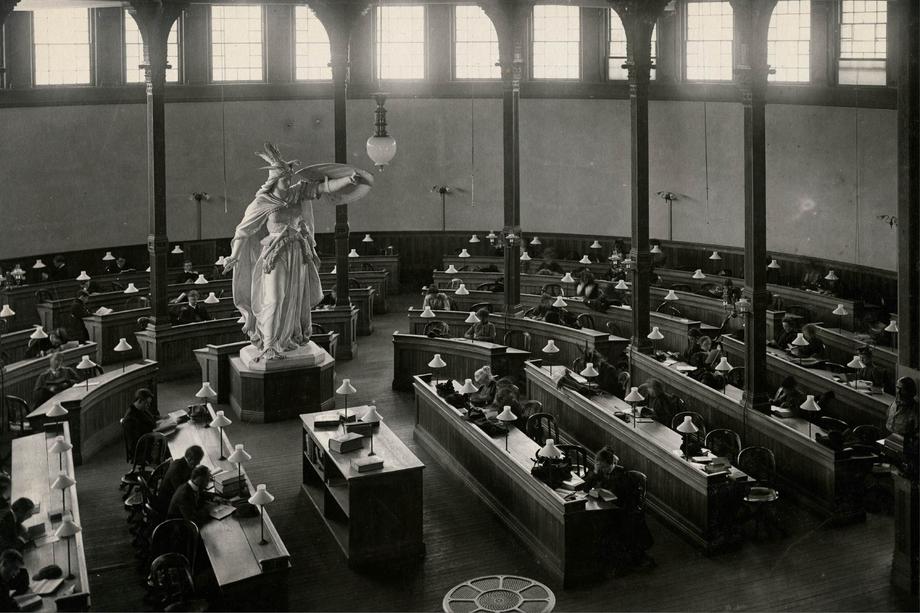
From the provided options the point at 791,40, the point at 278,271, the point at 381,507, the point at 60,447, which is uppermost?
the point at 791,40

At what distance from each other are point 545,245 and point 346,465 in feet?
55.1

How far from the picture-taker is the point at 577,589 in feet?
35.2

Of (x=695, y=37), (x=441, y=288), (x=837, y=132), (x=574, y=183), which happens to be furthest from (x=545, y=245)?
(x=837, y=132)

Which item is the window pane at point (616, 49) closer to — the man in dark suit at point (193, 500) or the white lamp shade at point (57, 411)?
the white lamp shade at point (57, 411)

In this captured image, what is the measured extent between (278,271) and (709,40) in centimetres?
1409

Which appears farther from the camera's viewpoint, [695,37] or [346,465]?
[695,37]

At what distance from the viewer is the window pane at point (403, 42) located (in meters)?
27.2

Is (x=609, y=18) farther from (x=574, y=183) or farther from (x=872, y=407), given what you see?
(x=872, y=407)

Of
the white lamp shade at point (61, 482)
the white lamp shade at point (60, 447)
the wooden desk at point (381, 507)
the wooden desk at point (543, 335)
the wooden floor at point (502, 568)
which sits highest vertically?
the wooden desk at point (543, 335)

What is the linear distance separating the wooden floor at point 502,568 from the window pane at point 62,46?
14488 millimetres

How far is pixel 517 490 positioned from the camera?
39.4ft

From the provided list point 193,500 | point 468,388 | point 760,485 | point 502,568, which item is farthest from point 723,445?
point 193,500

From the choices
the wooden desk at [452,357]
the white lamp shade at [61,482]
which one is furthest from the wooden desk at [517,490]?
the white lamp shade at [61,482]

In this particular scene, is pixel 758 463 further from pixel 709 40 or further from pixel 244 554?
pixel 709 40
